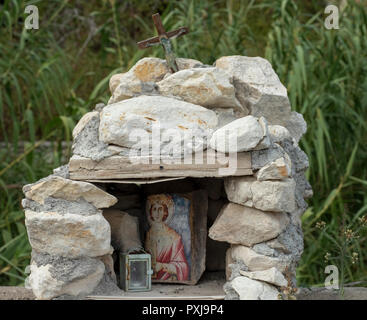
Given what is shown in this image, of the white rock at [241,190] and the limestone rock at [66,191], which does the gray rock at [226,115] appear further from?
the limestone rock at [66,191]

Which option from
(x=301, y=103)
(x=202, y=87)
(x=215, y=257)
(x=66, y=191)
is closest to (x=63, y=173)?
(x=66, y=191)

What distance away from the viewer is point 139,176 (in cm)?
319

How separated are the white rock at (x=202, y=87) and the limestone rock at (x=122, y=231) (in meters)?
0.67

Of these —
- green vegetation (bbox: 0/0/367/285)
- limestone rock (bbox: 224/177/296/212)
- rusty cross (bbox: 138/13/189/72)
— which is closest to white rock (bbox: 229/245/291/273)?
limestone rock (bbox: 224/177/296/212)

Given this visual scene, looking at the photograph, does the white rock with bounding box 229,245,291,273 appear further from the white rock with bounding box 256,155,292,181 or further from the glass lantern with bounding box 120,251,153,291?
the glass lantern with bounding box 120,251,153,291

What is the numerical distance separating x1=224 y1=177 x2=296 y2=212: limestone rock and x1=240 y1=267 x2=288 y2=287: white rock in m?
0.27

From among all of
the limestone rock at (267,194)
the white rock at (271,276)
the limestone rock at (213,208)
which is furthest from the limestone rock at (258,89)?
the white rock at (271,276)

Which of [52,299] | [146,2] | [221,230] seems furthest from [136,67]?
[146,2]

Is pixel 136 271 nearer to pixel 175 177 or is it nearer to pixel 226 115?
pixel 175 177

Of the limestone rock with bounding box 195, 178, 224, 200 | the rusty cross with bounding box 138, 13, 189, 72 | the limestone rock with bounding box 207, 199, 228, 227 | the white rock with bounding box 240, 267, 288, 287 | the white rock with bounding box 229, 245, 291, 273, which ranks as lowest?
the white rock with bounding box 240, 267, 288, 287

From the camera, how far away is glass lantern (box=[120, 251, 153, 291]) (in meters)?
3.47

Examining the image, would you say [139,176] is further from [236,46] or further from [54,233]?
[236,46]

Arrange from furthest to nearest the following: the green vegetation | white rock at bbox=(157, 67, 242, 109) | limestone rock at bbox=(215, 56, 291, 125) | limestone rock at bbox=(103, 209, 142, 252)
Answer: the green vegetation < limestone rock at bbox=(103, 209, 142, 252) < limestone rock at bbox=(215, 56, 291, 125) < white rock at bbox=(157, 67, 242, 109)

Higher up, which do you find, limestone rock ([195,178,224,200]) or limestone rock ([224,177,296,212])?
limestone rock ([224,177,296,212])
